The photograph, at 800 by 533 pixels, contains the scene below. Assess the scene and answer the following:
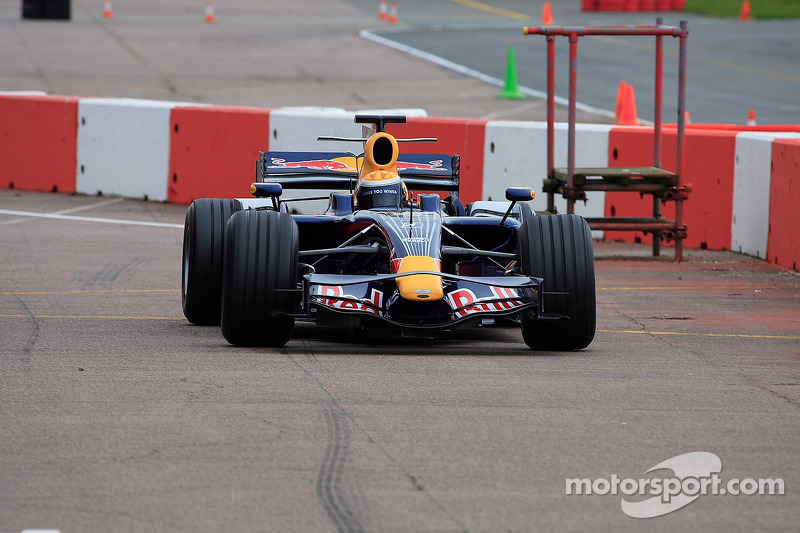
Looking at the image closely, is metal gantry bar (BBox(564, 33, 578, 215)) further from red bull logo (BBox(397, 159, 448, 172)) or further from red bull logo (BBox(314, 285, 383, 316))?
red bull logo (BBox(314, 285, 383, 316))

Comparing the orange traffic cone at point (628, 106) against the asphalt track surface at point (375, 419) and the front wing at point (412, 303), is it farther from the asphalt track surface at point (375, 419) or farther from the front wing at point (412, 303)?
the front wing at point (412, 303)

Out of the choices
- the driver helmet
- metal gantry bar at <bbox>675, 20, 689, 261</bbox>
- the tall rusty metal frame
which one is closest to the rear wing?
the driver helmet

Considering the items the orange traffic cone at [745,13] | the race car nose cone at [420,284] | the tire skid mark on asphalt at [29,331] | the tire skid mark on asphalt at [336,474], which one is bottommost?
the tire skid mark on asphalt at [336,474]

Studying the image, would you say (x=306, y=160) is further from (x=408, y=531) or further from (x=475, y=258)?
(x=408, y=531)

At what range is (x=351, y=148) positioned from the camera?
16.5 meters

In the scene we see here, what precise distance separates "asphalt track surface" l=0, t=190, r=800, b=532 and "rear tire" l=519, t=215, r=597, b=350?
Answer: 0.19m

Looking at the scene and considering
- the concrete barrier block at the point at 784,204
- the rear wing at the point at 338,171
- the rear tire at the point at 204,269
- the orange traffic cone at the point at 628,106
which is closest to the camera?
the rear tire at the point at 204,269

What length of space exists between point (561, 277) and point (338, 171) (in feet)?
9.44

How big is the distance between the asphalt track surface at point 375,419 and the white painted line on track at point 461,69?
16.3 m

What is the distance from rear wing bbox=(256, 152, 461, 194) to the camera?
1130cm

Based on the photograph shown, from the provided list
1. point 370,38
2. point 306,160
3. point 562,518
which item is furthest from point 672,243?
point 370,38

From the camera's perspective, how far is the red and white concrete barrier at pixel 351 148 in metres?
14.0

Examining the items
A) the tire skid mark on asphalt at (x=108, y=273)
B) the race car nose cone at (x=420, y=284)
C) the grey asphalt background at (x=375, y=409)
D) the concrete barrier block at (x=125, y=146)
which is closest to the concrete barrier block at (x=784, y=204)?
the grey asphalt background at (x=375, y=409)

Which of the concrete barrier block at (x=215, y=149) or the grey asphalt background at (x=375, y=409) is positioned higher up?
the concrete barrier block at (x=215, y=149)
